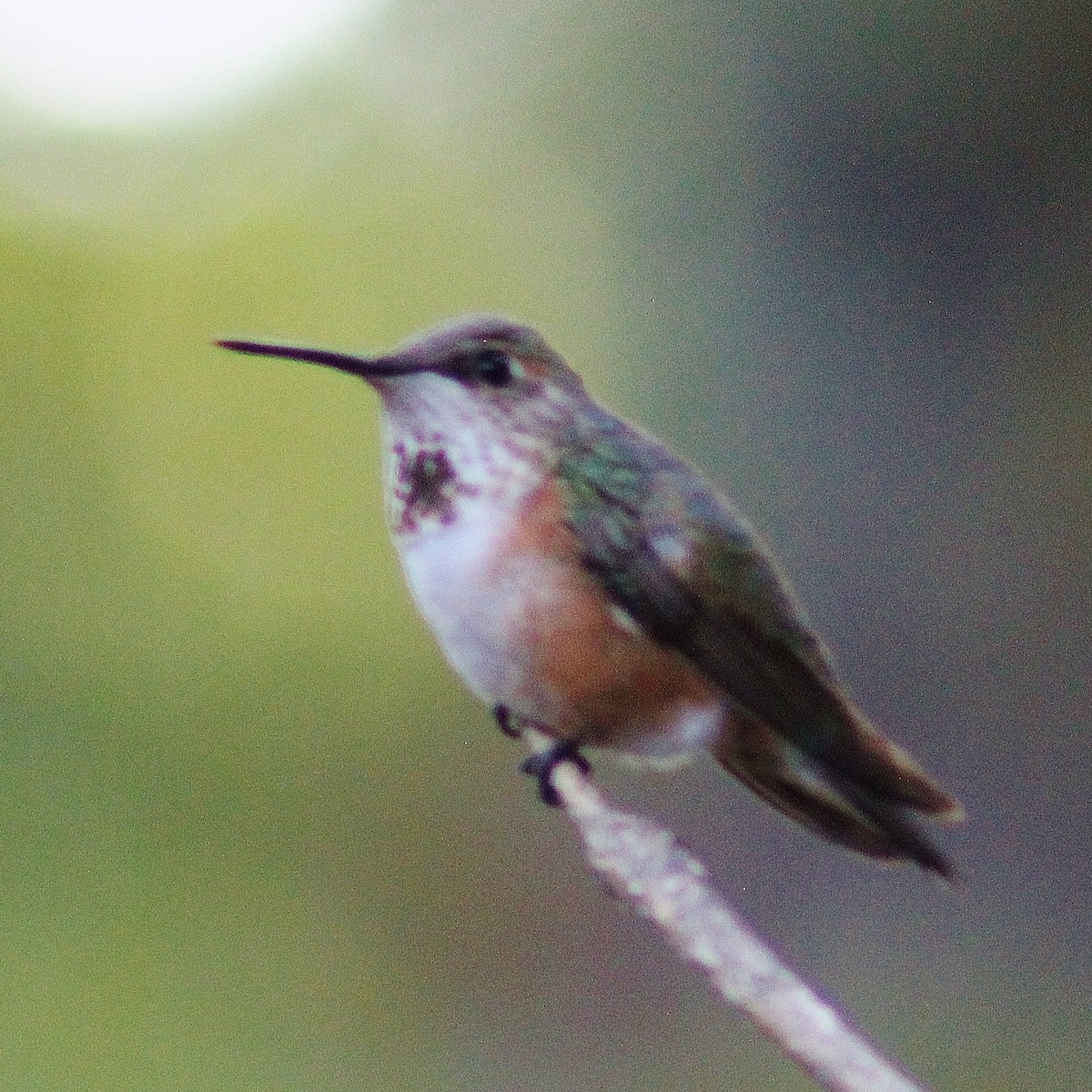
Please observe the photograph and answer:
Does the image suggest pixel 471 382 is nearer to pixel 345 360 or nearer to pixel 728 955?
pixel 345 360

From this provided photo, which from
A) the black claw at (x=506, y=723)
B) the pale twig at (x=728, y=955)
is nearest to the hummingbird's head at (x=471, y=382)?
the black claw at (x=506, y=723)

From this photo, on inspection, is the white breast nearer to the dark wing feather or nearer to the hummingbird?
the hummingbird

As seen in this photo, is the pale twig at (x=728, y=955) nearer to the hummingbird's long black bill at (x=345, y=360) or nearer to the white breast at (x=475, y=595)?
the white breast at (x=475, y=595)

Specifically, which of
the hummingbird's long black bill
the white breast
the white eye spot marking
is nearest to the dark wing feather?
the white eye spot marking

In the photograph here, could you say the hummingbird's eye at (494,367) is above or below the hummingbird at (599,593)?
above

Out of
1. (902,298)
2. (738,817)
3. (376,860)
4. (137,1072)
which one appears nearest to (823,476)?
(902,298)

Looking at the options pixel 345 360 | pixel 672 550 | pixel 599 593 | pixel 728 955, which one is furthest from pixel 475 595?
pixel 728 955

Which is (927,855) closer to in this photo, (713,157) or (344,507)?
(344,507)
